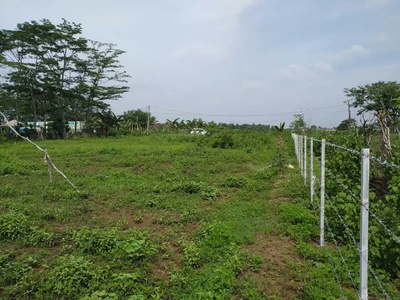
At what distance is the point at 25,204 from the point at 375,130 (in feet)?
29.1

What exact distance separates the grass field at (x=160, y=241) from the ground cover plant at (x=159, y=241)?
0.01 meters

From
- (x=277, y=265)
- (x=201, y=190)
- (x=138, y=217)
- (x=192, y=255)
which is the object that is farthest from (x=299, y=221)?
(x=138, y=217)

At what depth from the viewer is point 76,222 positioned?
480 cm

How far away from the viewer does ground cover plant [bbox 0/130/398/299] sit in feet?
9.59

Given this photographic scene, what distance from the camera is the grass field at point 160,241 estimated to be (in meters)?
2.92

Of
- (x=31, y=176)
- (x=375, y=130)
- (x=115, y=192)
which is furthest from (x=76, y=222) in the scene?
(x=375, y=130)

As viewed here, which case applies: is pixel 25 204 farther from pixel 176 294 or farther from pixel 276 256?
pixel 276 256

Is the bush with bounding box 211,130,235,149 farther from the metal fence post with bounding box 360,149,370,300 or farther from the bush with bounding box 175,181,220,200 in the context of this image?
the metal fence post with bounding box 360,149,370,300

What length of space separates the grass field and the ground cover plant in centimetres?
1

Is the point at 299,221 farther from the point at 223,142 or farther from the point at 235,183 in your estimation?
the point at 223,142

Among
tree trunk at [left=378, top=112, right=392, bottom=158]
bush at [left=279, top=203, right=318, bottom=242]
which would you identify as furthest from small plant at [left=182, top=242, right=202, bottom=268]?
tree trunk at [left=378, top=112, right=392, bottom=158]

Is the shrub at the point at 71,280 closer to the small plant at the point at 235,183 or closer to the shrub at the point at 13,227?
the shrub at the point at 13,227

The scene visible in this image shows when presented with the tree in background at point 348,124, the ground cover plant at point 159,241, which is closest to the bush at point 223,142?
the tree in background at point 348,124

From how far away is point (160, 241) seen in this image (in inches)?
161
